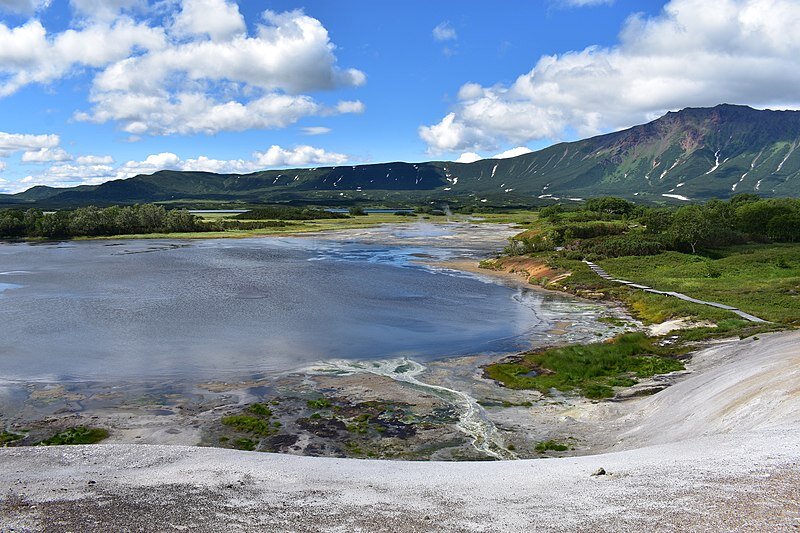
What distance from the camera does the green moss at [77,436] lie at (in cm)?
2159

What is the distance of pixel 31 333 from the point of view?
4206cm

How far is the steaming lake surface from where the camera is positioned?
1385 inches

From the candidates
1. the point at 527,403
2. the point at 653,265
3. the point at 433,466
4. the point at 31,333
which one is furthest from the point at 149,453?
the point at 653,265

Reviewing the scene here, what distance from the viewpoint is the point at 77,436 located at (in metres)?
22.2

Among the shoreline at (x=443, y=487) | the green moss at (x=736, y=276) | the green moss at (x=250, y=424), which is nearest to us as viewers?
the shoreline at (x=443, y=487)

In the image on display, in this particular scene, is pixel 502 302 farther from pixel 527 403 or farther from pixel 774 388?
pixel 774 388

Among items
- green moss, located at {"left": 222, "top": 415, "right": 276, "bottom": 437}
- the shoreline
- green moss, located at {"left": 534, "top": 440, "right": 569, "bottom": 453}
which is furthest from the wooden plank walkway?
green moss, located at {"left": 222, "top": 415, "right": 276, "bottom": 437}

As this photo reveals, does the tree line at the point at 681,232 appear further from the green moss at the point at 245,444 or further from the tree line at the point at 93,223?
the tree line at the point at 93,223

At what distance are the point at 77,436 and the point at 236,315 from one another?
2717 centimetres

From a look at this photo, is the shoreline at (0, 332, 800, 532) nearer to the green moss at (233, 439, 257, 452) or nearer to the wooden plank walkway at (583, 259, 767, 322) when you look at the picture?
the green moss at (233, 439, 257, 452)

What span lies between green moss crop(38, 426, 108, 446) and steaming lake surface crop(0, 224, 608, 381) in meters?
8.22

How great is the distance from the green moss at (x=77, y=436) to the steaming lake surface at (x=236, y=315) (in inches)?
324

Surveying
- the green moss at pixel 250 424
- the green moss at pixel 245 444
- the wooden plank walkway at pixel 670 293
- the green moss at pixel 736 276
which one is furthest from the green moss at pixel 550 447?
the wooden plank walkway at pixel 670 293

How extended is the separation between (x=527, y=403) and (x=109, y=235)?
14440 cm
